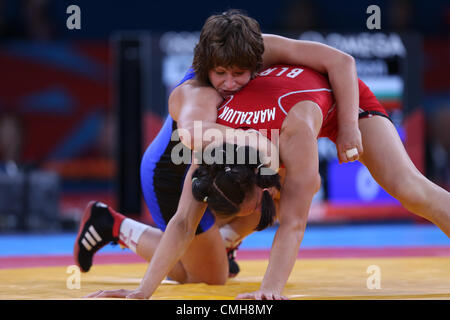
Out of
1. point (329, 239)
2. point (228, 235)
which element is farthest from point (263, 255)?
point (329, 239)

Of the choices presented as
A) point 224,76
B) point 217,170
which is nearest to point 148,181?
point 224,76

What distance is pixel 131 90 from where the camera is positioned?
6.95 meters

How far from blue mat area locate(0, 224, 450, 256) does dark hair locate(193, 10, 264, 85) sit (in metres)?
2.69

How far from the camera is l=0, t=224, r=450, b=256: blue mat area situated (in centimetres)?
545

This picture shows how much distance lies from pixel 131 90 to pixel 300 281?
417cm

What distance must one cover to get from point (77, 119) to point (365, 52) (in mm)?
3953

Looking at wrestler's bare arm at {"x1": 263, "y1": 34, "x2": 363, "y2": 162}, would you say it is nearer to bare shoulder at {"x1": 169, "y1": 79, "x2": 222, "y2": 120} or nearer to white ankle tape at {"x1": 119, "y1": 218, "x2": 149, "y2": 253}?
bare shoulder at {"x1": 169, "y1": 79, "x2": 222, "y2": 120}

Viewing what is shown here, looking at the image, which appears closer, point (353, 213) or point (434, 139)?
point (353, 213)

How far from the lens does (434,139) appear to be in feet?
28.6

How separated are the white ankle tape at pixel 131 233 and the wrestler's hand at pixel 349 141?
1.18 metres

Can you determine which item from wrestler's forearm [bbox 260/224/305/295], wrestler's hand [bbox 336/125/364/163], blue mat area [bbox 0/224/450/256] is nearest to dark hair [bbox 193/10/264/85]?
wrestler's hand [bbox 336/125/364/163]

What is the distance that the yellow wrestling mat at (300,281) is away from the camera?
269 cm

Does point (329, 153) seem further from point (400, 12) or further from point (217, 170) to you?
point (217, 170)
